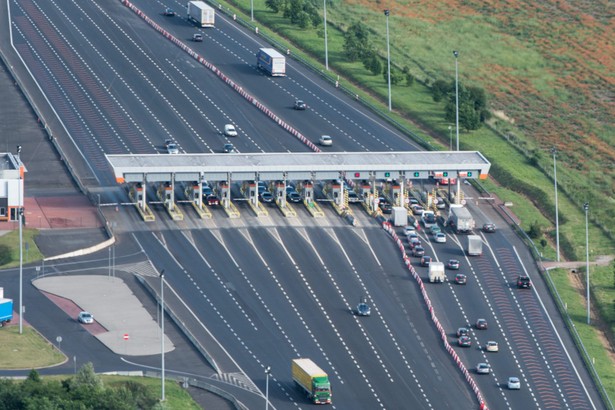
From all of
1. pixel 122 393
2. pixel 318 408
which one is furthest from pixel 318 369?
pixel 122 393

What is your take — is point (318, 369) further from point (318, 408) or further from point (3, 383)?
point (3, 383)

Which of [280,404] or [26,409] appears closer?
[26,409]

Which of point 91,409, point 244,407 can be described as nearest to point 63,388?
point 91,409

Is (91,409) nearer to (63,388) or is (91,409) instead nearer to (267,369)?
(63,388)

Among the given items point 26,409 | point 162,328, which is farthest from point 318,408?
point 26,409

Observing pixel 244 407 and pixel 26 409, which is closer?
pixel 26 409

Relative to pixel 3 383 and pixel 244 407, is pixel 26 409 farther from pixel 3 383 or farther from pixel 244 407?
pixel 244 407

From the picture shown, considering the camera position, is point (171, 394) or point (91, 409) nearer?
point (91, 409)
